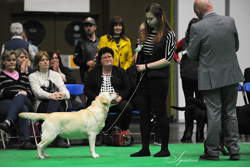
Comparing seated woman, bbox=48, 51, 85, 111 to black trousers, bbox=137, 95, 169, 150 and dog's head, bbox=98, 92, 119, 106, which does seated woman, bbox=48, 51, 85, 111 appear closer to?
dog's head, bbox=98, 92, 119, 106

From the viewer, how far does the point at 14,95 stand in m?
5.04

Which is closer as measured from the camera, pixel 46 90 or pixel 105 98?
pixel 105 98

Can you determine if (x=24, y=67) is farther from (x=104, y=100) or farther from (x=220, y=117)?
(x=220, y=117)

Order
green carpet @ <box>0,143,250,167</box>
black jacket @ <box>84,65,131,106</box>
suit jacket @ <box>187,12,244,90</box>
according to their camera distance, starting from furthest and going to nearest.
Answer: black jacket @ <box>84,65,131,106</box> → suit jacket @ <box>187,12,244,90</box> → green carpet @ <box>0,143,250,167</box>

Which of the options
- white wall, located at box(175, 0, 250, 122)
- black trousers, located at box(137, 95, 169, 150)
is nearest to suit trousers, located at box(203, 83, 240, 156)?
black trousers, located at box(137, 95, 169, 150)

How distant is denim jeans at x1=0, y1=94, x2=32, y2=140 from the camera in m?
4.73

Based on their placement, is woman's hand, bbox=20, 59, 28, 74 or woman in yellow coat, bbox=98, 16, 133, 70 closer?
woman's hand, bbox=20, 59, 28, 74

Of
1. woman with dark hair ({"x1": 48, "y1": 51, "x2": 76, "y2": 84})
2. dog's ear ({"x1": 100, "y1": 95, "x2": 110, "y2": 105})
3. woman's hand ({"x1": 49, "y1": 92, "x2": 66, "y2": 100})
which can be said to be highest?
woman with dark hair ({"x1": 48, "y1": 51, "x2": 76, "y2": 84})

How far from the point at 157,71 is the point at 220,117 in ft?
2.46

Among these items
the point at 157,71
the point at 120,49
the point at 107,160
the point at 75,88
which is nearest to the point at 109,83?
the point at 75,88

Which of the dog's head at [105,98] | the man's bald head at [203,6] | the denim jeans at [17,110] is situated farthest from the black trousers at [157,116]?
the denim jeans at [17,110]

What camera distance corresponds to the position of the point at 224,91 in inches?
137

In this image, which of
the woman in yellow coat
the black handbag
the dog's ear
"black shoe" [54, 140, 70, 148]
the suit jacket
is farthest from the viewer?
A: the woman in yellow coat

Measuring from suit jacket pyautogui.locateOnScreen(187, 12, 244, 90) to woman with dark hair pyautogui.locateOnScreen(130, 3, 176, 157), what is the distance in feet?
1.08
